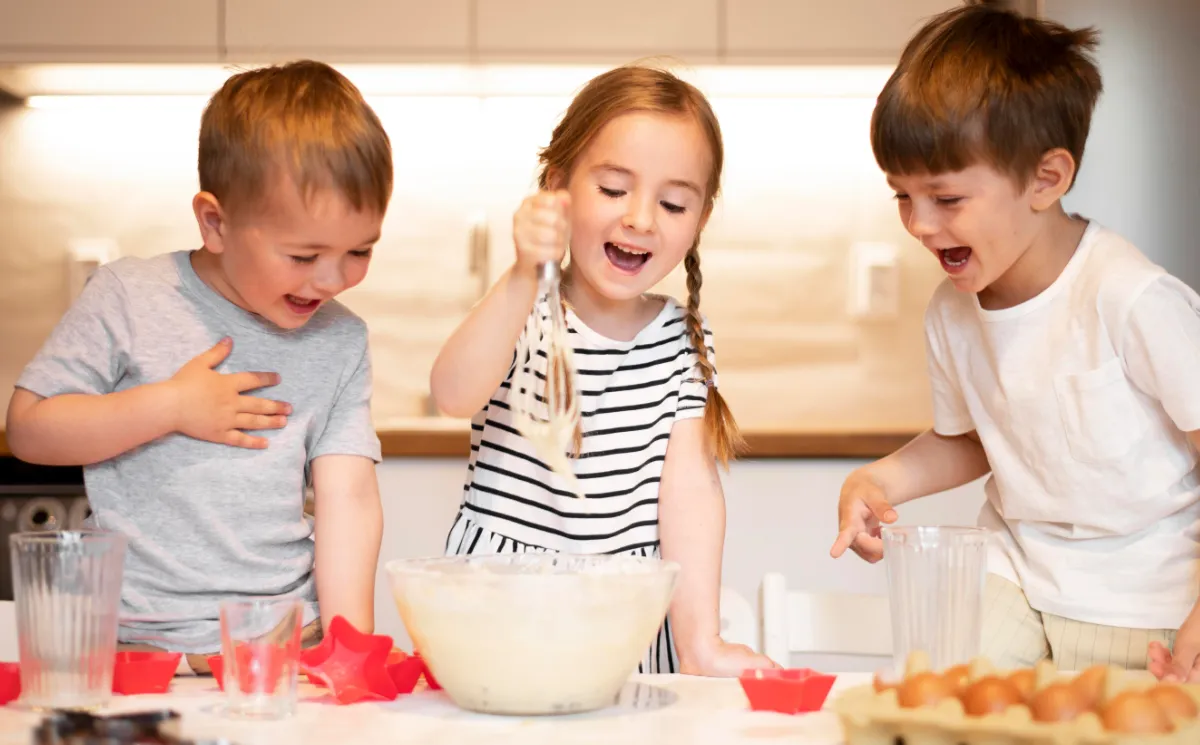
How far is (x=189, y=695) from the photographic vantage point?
826 mm

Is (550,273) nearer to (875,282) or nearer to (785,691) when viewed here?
(785,691)

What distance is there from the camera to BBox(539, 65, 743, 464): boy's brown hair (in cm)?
130

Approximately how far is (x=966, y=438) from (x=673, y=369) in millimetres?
346

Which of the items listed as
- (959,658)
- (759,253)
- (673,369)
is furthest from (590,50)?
(959,658)

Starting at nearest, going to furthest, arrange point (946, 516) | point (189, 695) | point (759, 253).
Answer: point (189, 695)
point (946, 516)
point (759, 253)

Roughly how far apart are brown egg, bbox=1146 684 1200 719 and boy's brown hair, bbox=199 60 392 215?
75 centimetres

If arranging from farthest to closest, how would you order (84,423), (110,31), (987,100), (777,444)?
(110,31) < (777,444) < (987,100) < (84,423)

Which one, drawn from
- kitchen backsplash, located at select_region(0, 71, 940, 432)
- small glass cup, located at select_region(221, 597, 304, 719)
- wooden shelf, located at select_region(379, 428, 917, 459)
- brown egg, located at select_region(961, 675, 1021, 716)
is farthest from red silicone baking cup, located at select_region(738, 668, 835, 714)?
kitchen backsplash, located at select_region(0, 71, 940, 432)

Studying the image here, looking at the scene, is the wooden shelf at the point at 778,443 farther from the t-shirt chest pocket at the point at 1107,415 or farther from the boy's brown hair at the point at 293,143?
the boy's brown hair at the point at 293,143

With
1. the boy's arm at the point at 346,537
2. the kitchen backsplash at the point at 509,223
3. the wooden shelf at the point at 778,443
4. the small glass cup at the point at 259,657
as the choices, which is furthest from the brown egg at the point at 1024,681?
the kitchen backsplash at the point at 509,223

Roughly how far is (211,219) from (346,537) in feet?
1.04

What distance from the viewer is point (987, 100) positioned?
1.21 metres

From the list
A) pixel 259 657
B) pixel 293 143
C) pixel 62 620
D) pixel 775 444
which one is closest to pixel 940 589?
pixel 259 657

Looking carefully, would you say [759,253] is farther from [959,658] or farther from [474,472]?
[959,658]
